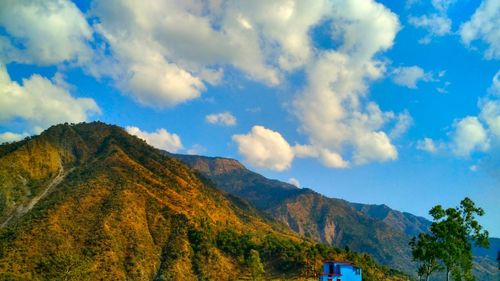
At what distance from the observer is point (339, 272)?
8112cm

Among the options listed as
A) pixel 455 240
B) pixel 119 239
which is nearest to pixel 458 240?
pixel 455 240

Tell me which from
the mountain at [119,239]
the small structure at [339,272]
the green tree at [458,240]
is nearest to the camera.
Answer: the green tree at [458,240]

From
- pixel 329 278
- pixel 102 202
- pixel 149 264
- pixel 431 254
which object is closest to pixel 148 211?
pixel 102 202

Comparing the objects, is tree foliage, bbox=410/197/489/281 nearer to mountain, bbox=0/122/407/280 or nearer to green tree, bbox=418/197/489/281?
green tree, bbox=418/197/489/281

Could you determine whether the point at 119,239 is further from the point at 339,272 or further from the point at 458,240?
the point at 458,240

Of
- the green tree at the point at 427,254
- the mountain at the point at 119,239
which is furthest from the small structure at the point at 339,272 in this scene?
the mountain at the point at 119,239

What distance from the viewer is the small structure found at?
265 ft

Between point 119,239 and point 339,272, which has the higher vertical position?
point 119,239

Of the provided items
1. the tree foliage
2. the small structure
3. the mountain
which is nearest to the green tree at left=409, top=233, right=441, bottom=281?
the tree foliage

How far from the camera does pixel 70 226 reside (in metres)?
152

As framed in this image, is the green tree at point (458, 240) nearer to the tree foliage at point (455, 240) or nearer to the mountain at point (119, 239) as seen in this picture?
the tree foliage at point (455, 240)

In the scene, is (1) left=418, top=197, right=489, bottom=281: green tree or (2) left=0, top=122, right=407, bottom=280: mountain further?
(2) left=0, top=122, right=407, bottom=280: mountain

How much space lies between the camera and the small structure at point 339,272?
80.7 m

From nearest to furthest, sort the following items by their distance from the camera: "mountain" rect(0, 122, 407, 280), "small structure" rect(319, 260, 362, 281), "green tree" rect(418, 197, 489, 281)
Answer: "green tree" rect(418, 197, 489, 281) < "small structure" rect(319, 260, 362, 281) < "mountain" rect(0, 122, 407, 280)
